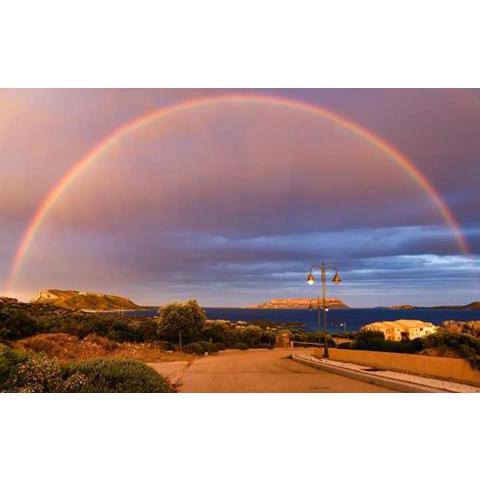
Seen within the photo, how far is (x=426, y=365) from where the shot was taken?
14891mm

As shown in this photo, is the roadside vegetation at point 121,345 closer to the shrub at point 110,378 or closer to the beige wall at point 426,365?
the shrub at point 110,378

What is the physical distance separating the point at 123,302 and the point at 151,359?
42.6m

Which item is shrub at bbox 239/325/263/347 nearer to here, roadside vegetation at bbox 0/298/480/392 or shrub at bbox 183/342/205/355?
roadside vegetation at bbox 0/298/480/392

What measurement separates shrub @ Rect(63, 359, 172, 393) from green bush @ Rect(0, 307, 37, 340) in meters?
17.0

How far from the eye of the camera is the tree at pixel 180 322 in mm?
39375

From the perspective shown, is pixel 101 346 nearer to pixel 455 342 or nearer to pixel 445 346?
pixel 445 346

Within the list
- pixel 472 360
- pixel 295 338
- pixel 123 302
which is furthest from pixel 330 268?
pixel 123 302

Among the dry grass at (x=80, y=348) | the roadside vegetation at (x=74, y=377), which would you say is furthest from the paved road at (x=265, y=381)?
the dry grass at (x=80, y=348)

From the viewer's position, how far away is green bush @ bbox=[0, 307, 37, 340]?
26953mm

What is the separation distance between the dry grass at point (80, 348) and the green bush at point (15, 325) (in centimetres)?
100

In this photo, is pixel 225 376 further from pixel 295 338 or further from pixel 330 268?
pixel 295 338

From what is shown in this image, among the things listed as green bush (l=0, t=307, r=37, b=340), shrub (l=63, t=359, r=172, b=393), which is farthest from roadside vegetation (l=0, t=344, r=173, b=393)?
green bush (l=0, t=307, r=37, b=340)
